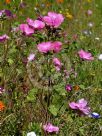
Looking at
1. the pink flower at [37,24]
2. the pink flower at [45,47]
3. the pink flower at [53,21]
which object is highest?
the pink flower at [53,21]

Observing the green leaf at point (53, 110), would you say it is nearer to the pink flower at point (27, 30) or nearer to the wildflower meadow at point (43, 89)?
the wildflower meadow at point (43, 89)

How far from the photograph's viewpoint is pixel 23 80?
2709 millimetres

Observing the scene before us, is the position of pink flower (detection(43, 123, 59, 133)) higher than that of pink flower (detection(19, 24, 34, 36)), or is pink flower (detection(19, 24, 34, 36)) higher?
pink flower (detection(19, 24, 34, 36))

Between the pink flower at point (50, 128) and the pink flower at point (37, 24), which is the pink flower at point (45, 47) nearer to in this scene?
the pink flower at point (37, 24)

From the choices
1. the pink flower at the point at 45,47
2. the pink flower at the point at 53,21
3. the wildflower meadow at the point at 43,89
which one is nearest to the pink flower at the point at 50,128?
the wildflower meadow at the point at 43,89

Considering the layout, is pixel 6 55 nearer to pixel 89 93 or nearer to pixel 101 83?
pixel 89 93

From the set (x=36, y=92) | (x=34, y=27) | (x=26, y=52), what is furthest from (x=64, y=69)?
(x=34, y=27)

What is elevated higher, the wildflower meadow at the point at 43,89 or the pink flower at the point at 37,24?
the pink flower at the point at 37,24

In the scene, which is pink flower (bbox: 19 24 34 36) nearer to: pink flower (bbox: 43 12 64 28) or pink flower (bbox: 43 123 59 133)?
pink flower (bbox: 43 12 64 28)

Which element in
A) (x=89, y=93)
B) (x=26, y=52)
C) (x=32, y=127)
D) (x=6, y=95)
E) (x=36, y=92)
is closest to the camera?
(x=32, y=127)

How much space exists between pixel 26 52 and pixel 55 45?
2.42 feet

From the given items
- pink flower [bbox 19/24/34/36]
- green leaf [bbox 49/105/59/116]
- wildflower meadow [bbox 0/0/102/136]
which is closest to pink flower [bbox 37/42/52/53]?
wildflower meadow [bbox 0/0/102/136]

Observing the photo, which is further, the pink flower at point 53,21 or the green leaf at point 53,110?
the green leaf at point 53,110

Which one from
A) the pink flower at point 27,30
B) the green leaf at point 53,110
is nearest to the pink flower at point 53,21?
the pink flower at point 27,30
